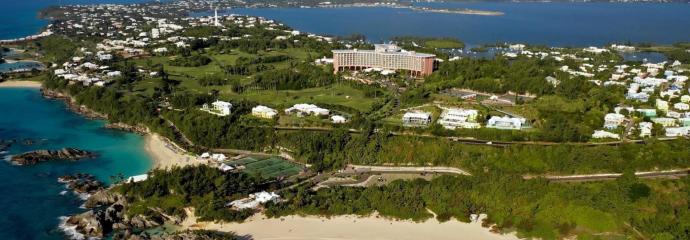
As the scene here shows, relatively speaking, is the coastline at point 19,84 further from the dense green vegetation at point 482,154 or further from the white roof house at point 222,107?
the dense green vegetation at point 482,154

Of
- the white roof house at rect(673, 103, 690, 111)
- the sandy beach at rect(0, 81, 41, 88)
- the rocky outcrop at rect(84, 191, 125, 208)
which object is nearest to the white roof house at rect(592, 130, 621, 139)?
the white roof house at rect(673, 103, 690, 111)

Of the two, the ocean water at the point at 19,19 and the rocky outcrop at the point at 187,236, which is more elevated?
the ocean water at the point at 19,19

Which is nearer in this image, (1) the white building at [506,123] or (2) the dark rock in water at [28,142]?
(2) the dark rock in water at [28,142]

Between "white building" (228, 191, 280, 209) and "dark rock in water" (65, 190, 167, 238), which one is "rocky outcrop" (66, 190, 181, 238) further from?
"white building" (228, 191, 280, 209)

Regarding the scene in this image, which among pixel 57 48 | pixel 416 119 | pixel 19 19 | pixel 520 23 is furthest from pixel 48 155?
pixel 520 23

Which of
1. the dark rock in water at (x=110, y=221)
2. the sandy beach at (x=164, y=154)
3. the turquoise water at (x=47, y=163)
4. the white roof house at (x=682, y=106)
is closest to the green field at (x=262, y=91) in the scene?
the turquoise water at (x=47, y=163)

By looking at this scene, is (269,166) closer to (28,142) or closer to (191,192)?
(191,192)

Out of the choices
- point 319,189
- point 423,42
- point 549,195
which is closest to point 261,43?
point 423,42
